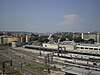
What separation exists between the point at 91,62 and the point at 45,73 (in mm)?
5964

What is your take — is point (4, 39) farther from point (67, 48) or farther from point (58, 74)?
point (58, 74)

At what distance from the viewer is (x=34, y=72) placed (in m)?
15.9

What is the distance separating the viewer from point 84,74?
11.6 meters

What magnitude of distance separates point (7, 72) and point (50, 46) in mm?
18181

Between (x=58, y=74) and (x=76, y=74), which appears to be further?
(x=58, y=74)

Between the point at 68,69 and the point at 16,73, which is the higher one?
the point at 68,69

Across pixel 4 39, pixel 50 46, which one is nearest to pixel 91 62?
pixel 50 46

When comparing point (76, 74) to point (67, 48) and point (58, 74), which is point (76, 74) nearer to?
point (58, 74)

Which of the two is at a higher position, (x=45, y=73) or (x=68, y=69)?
(x=68, y=69)

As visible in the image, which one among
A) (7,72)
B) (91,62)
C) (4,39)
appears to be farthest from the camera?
(4,39)

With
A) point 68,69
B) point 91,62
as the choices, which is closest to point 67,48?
point 91,62

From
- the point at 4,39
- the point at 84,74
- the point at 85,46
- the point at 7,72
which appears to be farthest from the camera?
the point at 4,39

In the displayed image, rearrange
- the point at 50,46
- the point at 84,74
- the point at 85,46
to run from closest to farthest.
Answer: the point at 84,74 < the point at 85,46 < the point at 50,46

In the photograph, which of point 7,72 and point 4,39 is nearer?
point 7,72
